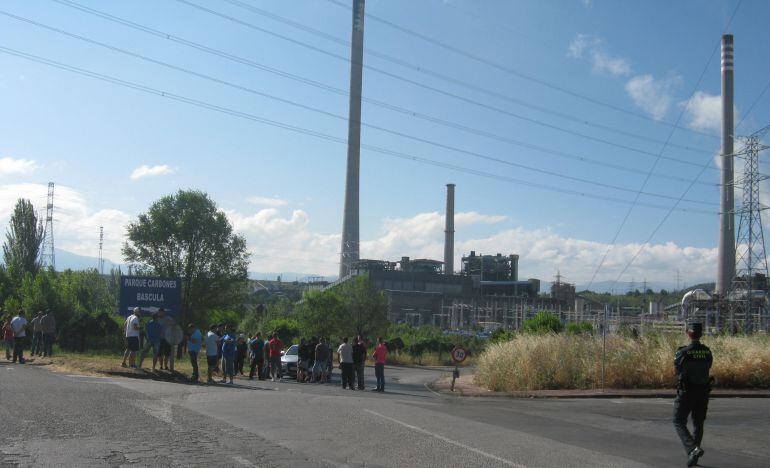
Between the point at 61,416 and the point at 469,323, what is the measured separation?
86265mm

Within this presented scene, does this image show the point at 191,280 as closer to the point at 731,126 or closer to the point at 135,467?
the point at 135,467

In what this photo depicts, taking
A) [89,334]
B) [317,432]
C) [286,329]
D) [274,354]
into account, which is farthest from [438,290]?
[317,432]

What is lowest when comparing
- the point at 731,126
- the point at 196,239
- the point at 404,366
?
the point at 404,366

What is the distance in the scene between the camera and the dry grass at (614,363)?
65.3 ft

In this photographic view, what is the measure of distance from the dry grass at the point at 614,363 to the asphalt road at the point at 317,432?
4.87 meters

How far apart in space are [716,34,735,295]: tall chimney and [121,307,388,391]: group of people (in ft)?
145

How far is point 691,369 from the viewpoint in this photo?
9164 millimetres

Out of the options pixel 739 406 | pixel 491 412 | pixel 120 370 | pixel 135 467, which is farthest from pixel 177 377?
pixel 739 406

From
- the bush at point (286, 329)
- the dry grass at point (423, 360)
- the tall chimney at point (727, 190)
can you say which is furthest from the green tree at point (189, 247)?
the tall chimney at point (727, 190)

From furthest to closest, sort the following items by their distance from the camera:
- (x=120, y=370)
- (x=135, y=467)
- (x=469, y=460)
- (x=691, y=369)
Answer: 1. (x=120, y=370)
2. (x=691, y=369)
3. (x=469, y=460)
4. (x=135, y=467)

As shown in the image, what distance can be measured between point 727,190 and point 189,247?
151 feet

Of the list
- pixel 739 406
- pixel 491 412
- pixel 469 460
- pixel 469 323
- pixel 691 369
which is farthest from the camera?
pixel 469 323

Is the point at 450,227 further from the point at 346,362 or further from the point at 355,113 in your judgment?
the point at 346,362

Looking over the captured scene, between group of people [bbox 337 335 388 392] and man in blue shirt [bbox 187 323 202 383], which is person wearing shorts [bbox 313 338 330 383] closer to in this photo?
group of people [bbox 337 335 388 392]
